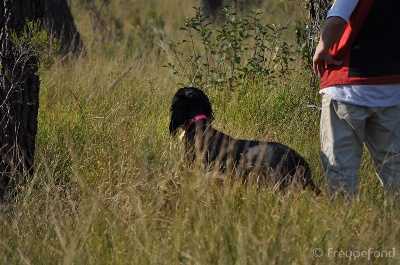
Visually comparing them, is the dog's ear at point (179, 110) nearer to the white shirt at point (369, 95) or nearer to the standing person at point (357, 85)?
the standing person at point (357, 85)

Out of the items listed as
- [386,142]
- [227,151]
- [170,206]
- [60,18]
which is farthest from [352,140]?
[60,18]

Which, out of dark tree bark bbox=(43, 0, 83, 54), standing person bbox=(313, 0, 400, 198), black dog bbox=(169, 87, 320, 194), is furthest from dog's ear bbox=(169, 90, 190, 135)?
dark tree bark bbox=(43, 0, 83, 54)

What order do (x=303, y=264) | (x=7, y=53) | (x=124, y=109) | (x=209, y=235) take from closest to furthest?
(x=303, y=264)
(x=209, y=235)
(x=7, y=53)
(x=124, y=109)

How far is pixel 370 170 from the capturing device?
472 centimetres

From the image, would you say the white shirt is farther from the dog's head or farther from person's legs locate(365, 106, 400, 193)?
the dog's head

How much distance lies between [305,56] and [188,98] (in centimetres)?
155

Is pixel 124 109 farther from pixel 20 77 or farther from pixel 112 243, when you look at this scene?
pixel 112 243

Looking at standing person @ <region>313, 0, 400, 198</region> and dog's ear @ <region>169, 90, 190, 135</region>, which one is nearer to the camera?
standing person @ <region>313, 0, 400, 198</region>

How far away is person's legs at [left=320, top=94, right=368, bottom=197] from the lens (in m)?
4.00

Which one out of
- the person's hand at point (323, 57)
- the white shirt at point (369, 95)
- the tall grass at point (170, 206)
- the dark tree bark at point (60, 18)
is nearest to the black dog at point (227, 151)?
the tall grass at point (170, 206)

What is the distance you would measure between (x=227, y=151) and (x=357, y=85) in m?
0.98

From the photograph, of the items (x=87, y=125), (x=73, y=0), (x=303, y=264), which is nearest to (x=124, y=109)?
(x=87, y=125)

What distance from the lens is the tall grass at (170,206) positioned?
3297 mm

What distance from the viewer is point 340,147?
4.02m
